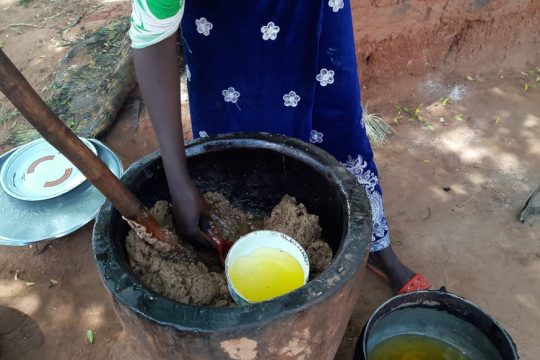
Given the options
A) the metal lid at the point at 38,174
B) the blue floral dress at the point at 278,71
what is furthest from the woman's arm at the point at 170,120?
the metal lid at the point at 38,174

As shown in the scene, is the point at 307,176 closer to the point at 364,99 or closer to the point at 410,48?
the point at 364,99

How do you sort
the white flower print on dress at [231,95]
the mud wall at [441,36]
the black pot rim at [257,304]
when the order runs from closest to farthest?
the black pot rim at [257,304] → the white flower print on dress at [231,95] → the mud wall at [441,36]

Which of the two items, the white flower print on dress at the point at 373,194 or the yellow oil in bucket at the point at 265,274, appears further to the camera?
the white flower print on dress at the point at 373,194

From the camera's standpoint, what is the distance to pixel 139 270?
140 cm

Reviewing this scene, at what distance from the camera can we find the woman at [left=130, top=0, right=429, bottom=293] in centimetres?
133

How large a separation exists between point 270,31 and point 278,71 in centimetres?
16

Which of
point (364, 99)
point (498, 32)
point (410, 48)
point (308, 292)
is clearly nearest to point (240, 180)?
point (308, 292)

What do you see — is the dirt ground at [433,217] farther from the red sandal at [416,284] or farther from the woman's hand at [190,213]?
the woman's hand at [190,213]

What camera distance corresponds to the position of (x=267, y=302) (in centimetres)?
115

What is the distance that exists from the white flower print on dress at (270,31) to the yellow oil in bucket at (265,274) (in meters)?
0.72

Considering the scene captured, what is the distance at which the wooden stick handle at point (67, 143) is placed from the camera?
0.99 m

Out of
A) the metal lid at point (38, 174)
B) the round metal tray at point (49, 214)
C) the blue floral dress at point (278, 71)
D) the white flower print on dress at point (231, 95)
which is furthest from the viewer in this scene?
the metal lid at point (38, 174)

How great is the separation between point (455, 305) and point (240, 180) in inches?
36.1

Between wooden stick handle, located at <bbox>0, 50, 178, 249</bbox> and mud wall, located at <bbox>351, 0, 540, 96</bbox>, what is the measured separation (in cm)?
241
